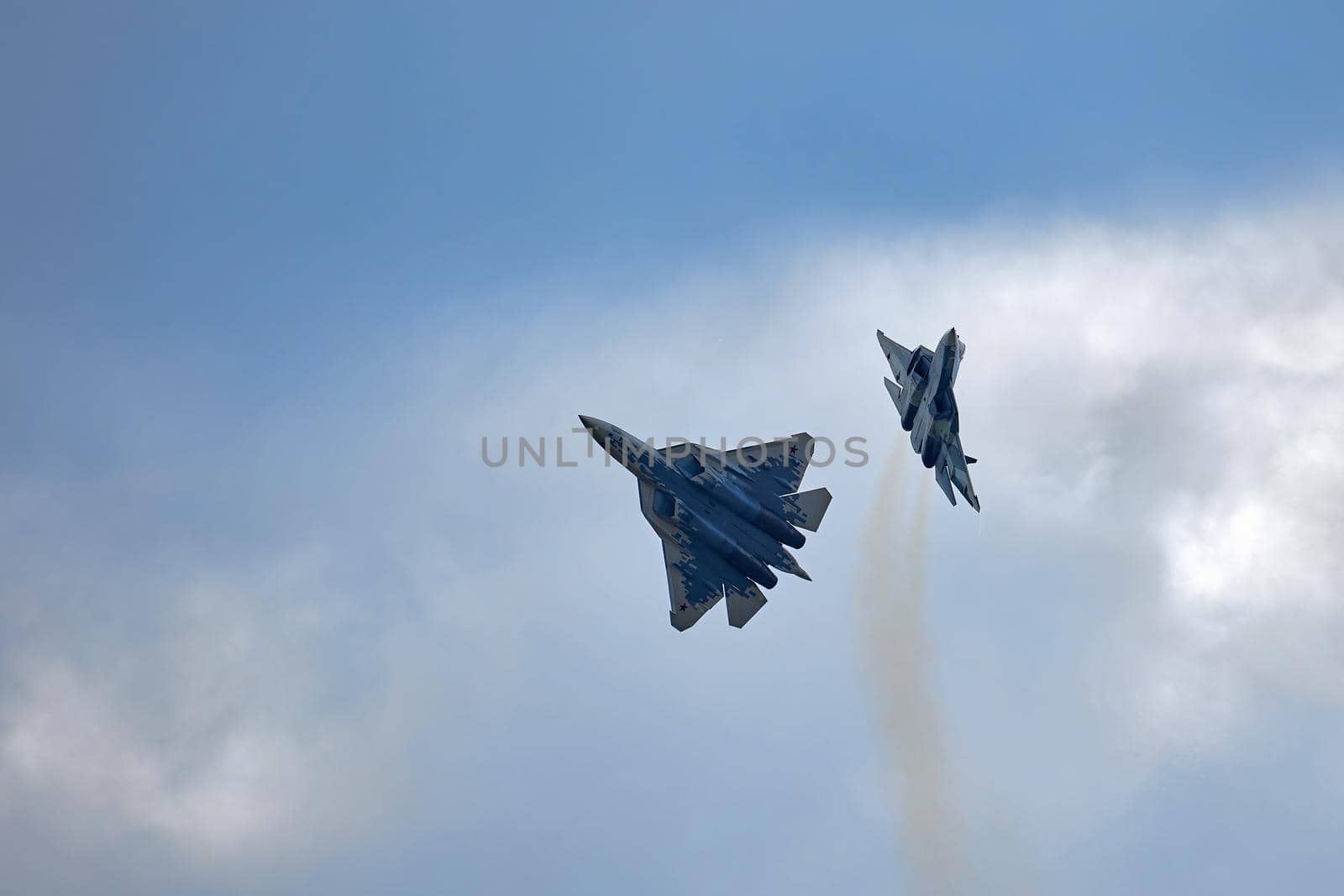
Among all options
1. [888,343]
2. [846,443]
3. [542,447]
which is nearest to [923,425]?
[846,443]

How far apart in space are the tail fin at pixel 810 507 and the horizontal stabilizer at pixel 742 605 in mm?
6210

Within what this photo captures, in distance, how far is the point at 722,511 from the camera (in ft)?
267

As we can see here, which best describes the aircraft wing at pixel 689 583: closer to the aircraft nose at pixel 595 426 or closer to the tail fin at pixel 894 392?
the aircraft nose at pixel 595 426

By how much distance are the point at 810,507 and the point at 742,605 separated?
9.04 meters

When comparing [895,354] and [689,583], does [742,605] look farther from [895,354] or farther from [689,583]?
[895,354]

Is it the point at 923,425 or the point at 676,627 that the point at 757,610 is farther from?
the point at 923,425

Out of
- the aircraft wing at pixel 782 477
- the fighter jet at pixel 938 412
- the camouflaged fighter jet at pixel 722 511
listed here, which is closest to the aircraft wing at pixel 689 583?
the camouflaged fighter jet at pixel 722 511

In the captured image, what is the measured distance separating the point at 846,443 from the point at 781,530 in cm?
1300

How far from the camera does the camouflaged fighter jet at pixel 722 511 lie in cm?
8025

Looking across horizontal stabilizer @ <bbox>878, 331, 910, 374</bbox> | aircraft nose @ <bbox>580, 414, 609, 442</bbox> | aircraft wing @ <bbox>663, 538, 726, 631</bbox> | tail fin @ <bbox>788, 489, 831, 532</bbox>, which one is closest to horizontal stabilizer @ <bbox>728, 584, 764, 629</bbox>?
aircraft wing @ <bbox>663, 538, 726, 631</bbox>

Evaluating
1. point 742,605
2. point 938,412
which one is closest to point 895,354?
point 938,412

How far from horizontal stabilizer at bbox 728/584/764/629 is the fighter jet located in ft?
59.7

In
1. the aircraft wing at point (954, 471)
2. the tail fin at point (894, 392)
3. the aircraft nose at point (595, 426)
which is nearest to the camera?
the aircraft nose at point (595, 426)

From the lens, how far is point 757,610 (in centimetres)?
8462
